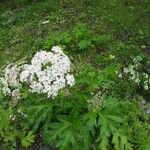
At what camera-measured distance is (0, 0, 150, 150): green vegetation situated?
22.2 ft

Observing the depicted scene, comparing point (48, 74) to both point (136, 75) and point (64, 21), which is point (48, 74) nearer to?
point (136, 75)

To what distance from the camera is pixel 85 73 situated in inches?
300

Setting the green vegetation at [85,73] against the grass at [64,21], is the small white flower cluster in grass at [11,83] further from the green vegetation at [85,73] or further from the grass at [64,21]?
the grass at [64,21]

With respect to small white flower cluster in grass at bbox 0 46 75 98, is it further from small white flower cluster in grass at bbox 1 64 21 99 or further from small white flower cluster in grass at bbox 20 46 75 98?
small white flower cluster in grass at bbox 1 64 21 99

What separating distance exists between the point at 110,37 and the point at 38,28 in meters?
1.43

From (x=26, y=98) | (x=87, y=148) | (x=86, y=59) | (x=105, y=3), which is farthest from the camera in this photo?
(x=105, y=3)

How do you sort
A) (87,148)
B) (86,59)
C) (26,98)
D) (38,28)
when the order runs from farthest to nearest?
(38,28) < (86,59) < (26,98) < (87,148)

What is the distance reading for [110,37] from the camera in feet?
28.3

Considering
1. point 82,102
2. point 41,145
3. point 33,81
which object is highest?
point 33,81

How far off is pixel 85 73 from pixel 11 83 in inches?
47.4

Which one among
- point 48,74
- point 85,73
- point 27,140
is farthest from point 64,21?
point 27,140

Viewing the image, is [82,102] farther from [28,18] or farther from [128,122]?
[28,18]

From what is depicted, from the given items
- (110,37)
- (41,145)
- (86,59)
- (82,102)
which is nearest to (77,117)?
(82,102)

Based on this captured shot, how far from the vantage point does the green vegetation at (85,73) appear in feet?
22.2
